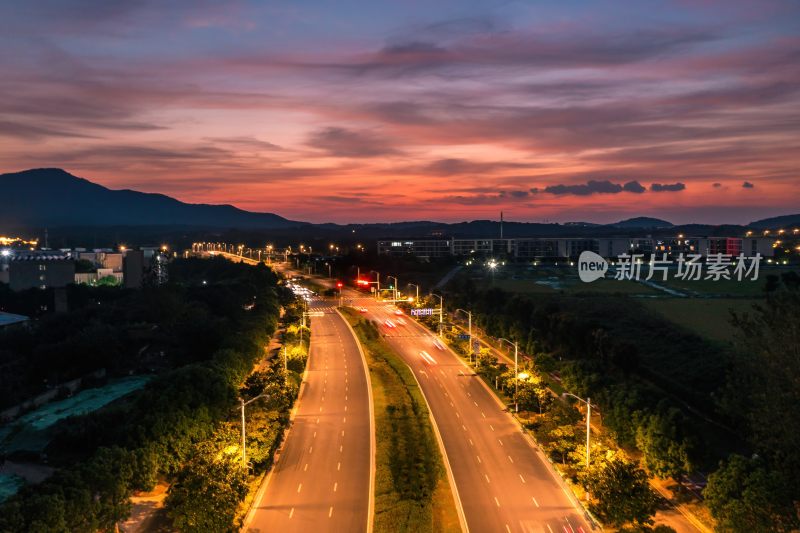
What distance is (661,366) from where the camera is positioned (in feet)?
206

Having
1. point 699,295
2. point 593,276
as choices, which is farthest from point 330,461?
point 593,276

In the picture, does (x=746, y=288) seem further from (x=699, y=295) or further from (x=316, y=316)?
(x=316, y=316)

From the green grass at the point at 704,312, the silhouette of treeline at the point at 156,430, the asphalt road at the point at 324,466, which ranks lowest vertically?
the asphalt road at the point at 324,466

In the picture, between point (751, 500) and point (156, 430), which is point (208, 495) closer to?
point (156, 430)

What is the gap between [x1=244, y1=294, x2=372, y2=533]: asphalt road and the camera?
32.0m

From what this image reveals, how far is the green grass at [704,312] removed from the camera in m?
73.6

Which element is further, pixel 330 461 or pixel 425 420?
pixel 425 420

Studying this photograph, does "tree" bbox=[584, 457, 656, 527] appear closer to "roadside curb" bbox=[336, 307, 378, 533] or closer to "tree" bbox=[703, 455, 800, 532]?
"tree" bbox=[703, 455, 800, 532]

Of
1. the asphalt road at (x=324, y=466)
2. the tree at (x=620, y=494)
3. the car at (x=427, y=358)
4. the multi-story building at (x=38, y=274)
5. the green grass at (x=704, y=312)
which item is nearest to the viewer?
the tree at (x=620, y=494)

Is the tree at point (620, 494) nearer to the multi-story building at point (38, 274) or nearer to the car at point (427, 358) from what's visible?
the car at point (427, 358)

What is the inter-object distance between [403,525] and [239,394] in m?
26.4

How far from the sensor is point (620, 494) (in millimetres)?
31531

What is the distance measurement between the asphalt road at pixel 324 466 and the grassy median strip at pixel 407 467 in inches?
37.4

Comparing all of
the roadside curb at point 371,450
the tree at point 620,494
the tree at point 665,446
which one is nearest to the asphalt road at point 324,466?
the roadside curb at point 371,450
